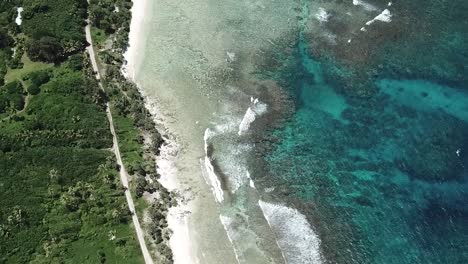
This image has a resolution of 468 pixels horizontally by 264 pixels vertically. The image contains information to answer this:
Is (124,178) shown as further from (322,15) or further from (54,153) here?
(322,15)

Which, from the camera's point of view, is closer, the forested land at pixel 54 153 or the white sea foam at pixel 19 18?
the forested land at pixel 54 153

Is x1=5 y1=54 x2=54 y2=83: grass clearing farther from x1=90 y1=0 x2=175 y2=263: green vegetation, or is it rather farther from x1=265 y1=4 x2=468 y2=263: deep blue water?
x1=265 y1=4 x2=468 y2=263: deep blue water

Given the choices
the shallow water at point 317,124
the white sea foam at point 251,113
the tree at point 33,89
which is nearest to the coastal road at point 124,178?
the shallow water at point 317,124

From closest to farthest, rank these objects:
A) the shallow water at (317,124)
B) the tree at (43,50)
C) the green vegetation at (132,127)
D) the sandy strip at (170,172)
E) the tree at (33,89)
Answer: the sandy strip at (170,172), the green vegetation at (132,127), the shallow water at (317,124), the tree at (33,89), the tree at (43,50)

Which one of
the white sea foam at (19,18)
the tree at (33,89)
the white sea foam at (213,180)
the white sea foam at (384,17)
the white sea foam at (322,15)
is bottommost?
the white sea foam at (213,180)

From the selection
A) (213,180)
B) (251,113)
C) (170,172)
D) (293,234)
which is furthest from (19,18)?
(293,234)

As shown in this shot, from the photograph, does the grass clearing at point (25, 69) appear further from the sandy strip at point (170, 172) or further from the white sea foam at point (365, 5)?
the white sea foam at point (365, 5)

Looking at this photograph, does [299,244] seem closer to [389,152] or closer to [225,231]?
[225,231]
